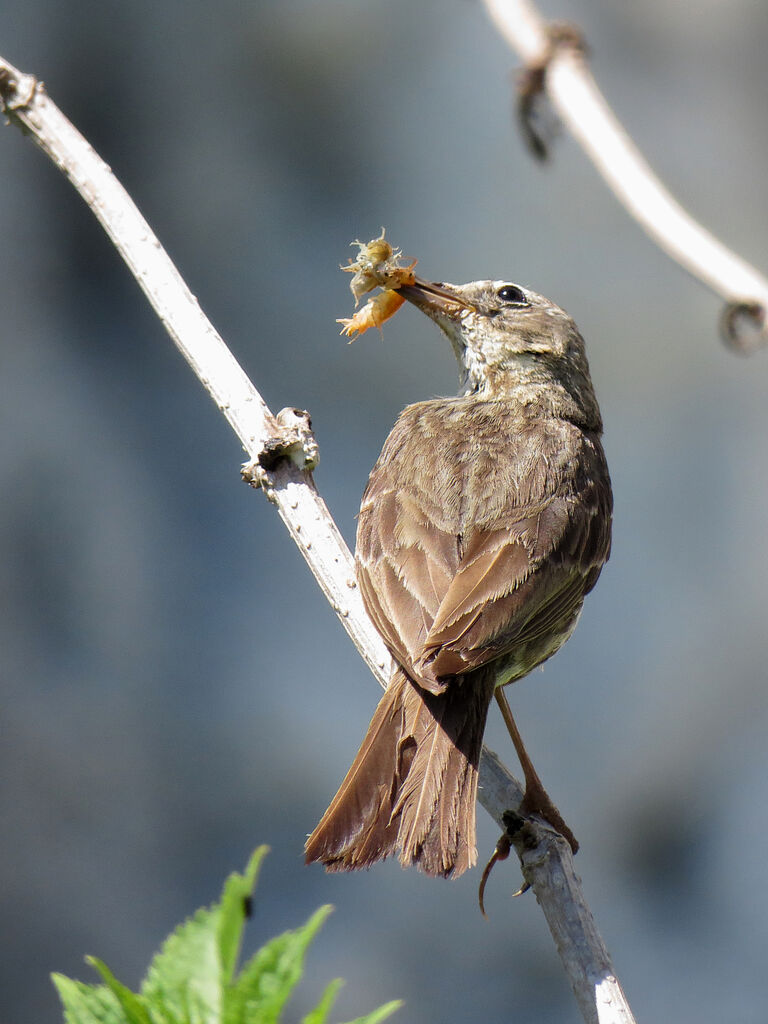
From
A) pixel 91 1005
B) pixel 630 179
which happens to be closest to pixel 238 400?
pixel 630 179

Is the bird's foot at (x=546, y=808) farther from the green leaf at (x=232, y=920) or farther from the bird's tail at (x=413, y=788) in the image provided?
the green leaf at (x=232, y=920)

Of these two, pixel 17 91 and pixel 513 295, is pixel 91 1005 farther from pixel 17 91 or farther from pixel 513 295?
pixel 513 295

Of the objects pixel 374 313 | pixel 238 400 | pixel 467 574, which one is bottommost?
pixel 467 574

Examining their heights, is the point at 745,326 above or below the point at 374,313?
below

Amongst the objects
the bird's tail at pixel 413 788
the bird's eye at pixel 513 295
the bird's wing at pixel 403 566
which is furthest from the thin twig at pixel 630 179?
the bird's eye at pixel 513 295

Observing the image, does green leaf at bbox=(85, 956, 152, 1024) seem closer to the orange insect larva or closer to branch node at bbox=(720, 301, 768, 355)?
branch node at bbox=(720, 301, 768, 355)

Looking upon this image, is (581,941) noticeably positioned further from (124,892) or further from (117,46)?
(117,46)

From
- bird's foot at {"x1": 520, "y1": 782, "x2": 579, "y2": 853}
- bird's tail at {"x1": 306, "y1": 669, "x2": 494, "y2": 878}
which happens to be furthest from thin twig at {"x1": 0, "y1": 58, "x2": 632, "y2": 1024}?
bird's foot at {"x1": 520, "y1": 782, "x2": 579, "y2": 853}
